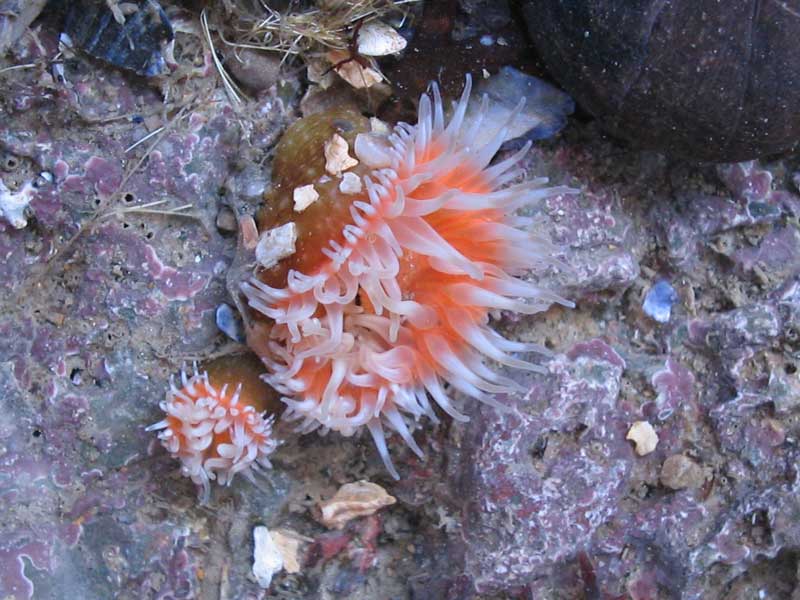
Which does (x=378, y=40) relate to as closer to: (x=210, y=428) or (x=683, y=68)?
(x=683, y=68)

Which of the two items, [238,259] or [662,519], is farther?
[662,519]

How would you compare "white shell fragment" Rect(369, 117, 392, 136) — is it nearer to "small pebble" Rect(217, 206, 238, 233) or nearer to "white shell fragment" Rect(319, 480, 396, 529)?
"small pebble" Rect(217, 206, 238, 233)

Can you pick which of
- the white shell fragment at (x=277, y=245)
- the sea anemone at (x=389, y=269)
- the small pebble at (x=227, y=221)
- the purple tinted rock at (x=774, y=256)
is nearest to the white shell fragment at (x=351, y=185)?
the sea anemone at (x=389, y=269)

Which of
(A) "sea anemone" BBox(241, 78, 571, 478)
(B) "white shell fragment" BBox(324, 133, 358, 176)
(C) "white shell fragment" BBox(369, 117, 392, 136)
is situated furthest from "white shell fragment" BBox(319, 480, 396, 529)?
(C) "white shell fragment" BBox(369, 117, 392, 136)

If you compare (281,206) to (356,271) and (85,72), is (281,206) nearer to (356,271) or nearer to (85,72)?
(356,271)

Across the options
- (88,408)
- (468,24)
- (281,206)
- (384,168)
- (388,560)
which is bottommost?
(388,560)

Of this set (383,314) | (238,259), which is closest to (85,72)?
(238,259)

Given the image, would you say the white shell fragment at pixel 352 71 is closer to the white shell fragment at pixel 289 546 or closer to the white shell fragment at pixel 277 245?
the white shell fragment at pixel 277 245
